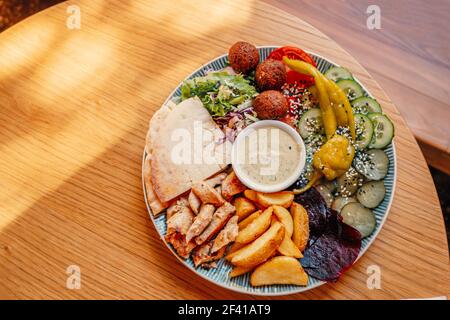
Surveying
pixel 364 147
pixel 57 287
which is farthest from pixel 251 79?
pixel 57 287

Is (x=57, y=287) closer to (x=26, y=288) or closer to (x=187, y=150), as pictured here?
(x=26, y=288)

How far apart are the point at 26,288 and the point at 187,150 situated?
1157 mm

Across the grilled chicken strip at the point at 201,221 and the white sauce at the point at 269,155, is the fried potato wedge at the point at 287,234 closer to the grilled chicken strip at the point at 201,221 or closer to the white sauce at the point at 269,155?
the white sauce at the point at 269,155

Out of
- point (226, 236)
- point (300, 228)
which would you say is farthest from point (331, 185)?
point (226, 236)

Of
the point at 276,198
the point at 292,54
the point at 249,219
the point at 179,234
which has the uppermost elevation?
the point at 292,54

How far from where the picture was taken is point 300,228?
2.35 meters

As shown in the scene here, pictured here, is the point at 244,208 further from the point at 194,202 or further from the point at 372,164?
the point at 372,164

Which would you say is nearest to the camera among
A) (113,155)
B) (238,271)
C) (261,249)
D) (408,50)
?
(261,249)

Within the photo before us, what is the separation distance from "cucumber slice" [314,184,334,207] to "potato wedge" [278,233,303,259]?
1.01 feet

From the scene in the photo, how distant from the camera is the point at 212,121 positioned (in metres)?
2.65

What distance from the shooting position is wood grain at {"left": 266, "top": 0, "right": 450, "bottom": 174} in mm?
3049

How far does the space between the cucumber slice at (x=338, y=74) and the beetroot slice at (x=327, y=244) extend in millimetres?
708

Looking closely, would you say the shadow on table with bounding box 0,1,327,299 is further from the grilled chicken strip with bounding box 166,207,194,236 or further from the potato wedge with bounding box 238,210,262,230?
the potato wedge with bounding box 238,210,262,230

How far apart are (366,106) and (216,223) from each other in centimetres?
107
